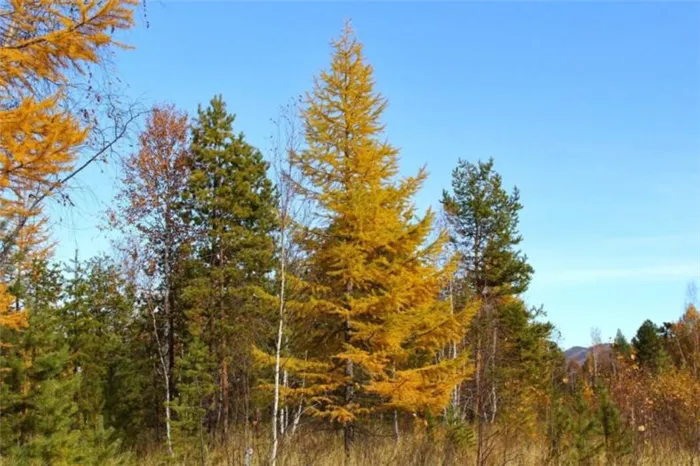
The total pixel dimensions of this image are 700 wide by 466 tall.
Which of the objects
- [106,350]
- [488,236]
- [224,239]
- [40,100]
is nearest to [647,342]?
[488,236]

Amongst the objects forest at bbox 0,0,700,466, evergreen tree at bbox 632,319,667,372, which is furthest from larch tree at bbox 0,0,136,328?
evergreen tree at bbox 632,319,667,372

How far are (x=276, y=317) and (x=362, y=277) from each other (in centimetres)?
240

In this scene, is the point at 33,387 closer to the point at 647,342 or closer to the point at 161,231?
the point at 161,231

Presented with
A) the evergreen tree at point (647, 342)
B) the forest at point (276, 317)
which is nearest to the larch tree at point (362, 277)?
the forest at point (276, 317)

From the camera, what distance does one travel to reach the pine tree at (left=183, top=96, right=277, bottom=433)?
19438 mm

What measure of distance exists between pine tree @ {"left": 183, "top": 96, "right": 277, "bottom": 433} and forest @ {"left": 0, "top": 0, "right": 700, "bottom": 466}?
0.26 feet

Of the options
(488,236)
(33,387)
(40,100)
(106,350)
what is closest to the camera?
(40,100)

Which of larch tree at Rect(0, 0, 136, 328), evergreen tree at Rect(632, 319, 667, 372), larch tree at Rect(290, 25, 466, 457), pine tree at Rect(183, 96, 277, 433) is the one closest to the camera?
larch tree at Rect(0, 0, 136, 328)

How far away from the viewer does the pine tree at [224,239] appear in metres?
19.4

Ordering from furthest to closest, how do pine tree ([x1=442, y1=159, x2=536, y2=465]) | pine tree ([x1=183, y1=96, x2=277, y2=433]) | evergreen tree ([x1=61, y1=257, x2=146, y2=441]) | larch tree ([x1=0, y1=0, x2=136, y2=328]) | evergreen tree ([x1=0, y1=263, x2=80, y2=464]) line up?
pine tree ([x1=442, y1=159, x2=536, y2=465]), pine tree ([x1=183, y1=96, x2=277, y2=433]), evergreen tree ([x1=61, y1=257, x2=146, y2=441]), evergreen tree ([x1=0, y1=263, x2=80, y2=464]), larch tree ([x1=0, y1=0, x2=136, y2=328])

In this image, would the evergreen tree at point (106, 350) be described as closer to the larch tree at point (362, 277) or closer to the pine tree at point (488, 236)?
the larch tree at point (362, 277)

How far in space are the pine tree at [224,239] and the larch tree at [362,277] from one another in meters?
4.73

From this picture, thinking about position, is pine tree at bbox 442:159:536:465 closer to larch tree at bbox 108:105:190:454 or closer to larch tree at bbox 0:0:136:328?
larch tree at bbox 108:105:190:454

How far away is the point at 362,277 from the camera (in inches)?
556
